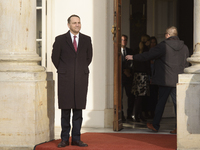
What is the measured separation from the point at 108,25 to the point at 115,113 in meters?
1.71

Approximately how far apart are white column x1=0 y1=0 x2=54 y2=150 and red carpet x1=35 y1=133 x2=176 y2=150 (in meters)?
0.32

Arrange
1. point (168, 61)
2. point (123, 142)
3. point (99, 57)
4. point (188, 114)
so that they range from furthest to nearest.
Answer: point (99, 57) → point (168, 61) → point (123, 142) → point (188, 114)

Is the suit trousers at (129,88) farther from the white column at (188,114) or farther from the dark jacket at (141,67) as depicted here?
the white column at (188,114)

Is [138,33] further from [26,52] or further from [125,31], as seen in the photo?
[26,52]

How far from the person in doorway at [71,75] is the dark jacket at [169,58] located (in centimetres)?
164

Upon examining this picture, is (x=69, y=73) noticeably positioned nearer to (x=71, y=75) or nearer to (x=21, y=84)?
(x=71, y=75)

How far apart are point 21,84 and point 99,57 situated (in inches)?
97.9

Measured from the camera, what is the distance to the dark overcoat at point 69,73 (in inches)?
234

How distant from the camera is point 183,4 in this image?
39.2ft

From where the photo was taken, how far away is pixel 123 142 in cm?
645

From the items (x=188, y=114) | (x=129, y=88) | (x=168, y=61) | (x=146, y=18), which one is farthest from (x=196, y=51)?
(x=146, y=18)

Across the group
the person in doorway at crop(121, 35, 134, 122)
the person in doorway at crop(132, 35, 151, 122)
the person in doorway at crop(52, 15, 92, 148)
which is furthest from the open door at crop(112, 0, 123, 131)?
the person in doorway at crop(52, 15, 92, 148)

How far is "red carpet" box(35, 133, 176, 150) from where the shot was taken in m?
5.98

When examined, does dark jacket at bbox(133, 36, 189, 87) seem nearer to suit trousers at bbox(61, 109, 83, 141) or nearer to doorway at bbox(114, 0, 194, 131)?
suit trousers at bbox(61, 109, 83, 141)
